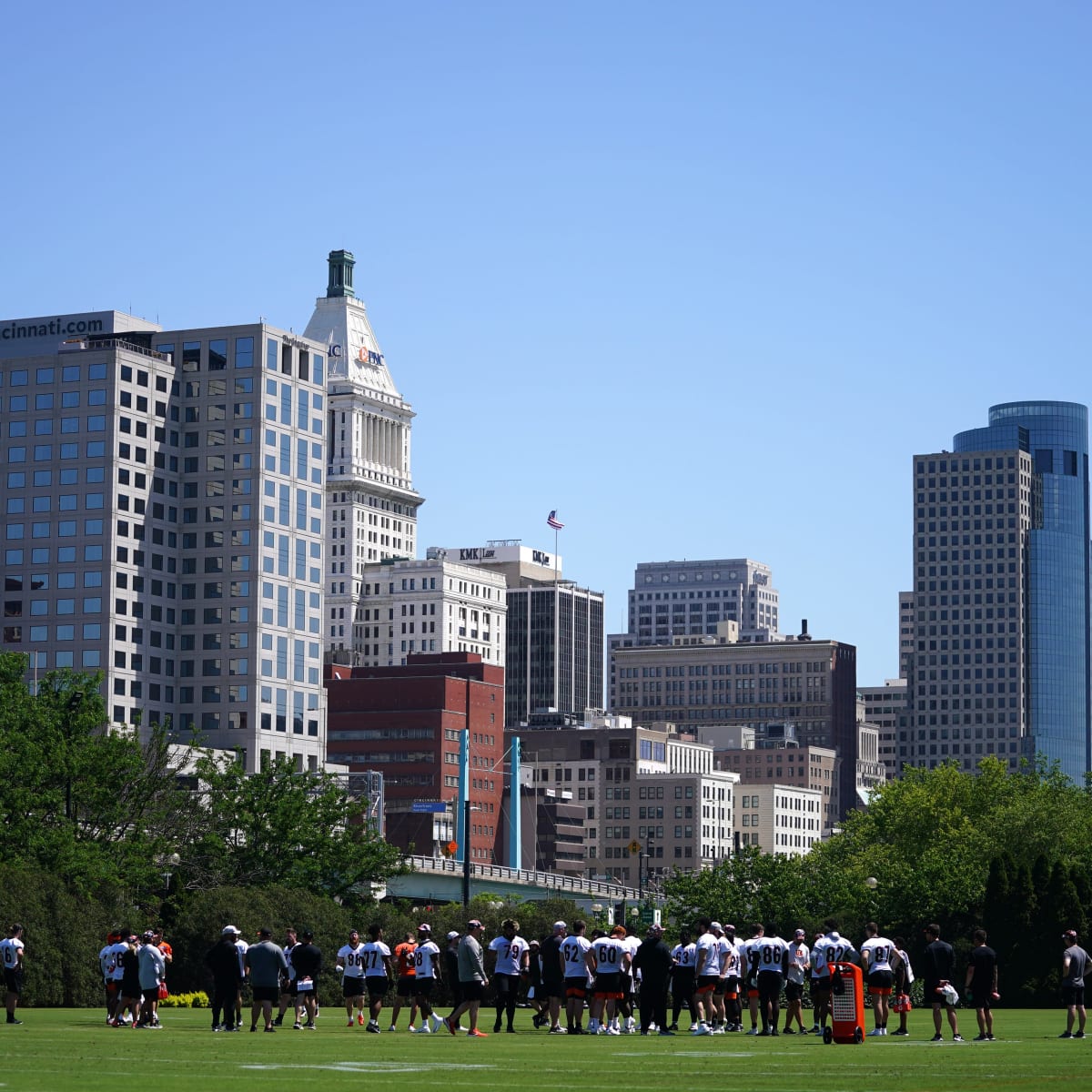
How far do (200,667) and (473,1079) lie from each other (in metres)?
169

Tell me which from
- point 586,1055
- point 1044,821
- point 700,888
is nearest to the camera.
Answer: point 586,1055

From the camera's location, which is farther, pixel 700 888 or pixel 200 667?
pixel 200 667

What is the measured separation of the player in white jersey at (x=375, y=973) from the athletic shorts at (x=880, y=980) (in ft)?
32.9

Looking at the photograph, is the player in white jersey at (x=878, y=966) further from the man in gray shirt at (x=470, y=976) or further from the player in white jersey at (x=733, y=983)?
the man in gray shirt at (x=470, y=976)

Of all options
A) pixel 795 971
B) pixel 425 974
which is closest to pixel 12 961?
pixel 425 974

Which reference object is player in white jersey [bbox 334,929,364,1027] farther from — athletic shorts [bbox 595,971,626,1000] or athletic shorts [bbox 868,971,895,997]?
athletic shorts [bbox 868,971,895,997]

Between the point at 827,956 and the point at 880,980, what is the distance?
112 centimetres

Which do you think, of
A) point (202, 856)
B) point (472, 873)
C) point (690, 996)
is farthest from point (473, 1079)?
point (472, 873)

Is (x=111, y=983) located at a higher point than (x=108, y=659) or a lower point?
lower

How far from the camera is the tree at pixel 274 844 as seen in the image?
313 ft

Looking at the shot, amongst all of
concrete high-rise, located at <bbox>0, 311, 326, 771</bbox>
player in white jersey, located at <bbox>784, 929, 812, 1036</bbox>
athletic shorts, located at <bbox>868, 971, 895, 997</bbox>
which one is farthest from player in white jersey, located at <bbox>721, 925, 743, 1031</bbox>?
concrete high-rise, located at <bbox>0, 311, 326, 771</bbox>

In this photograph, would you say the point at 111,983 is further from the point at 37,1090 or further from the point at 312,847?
the point at 312,847

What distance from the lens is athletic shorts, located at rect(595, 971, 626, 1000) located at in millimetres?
44438

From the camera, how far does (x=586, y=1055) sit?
1399 inches
